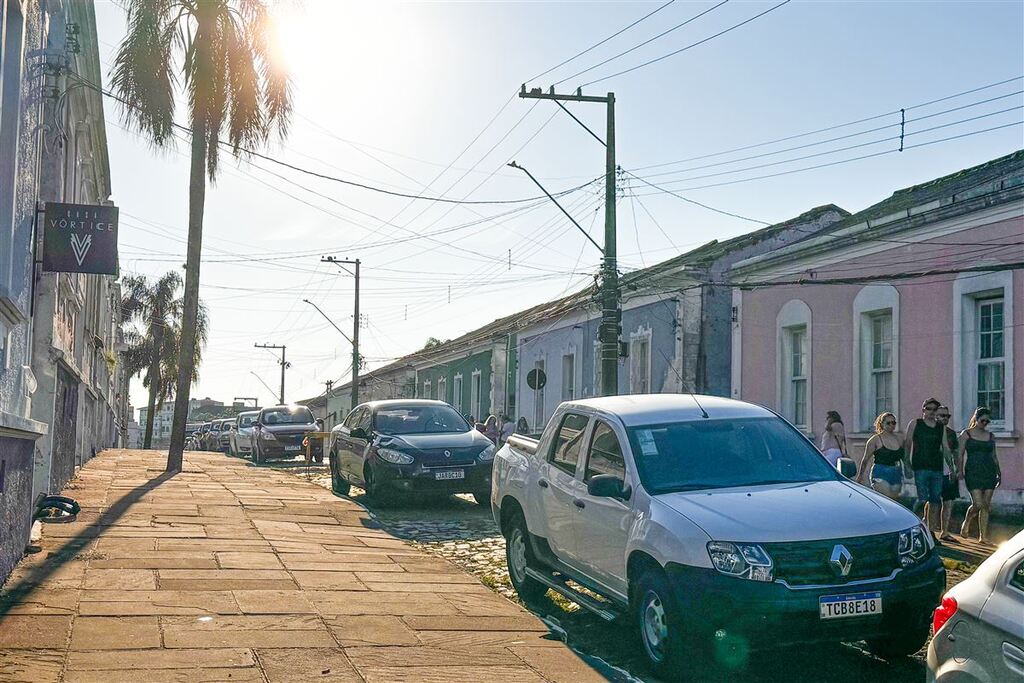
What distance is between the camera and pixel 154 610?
7828 millimetres

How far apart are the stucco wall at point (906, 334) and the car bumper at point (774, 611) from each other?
974 centimetres

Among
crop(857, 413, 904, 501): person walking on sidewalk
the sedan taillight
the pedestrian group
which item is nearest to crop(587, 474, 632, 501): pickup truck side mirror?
the sedan taillight

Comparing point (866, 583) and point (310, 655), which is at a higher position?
point (866, 583)

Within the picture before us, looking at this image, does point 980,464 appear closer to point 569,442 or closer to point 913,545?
point 569,442

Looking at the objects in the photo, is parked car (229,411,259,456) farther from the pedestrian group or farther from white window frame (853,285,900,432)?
the pedestrian group

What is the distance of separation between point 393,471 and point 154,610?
25.4 feet

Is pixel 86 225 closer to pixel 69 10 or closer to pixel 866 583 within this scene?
pixel 69 10

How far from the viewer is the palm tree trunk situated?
22.6m

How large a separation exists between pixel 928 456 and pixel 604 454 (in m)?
6.56

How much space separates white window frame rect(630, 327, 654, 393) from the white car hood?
19208 millimetres

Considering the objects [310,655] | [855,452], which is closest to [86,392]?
[855,452]


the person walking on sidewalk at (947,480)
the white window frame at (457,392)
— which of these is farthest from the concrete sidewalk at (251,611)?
the white window frame at (457,392)

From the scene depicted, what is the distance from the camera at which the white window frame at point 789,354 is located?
66.8ft

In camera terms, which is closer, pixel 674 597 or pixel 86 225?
pixel 674 597
